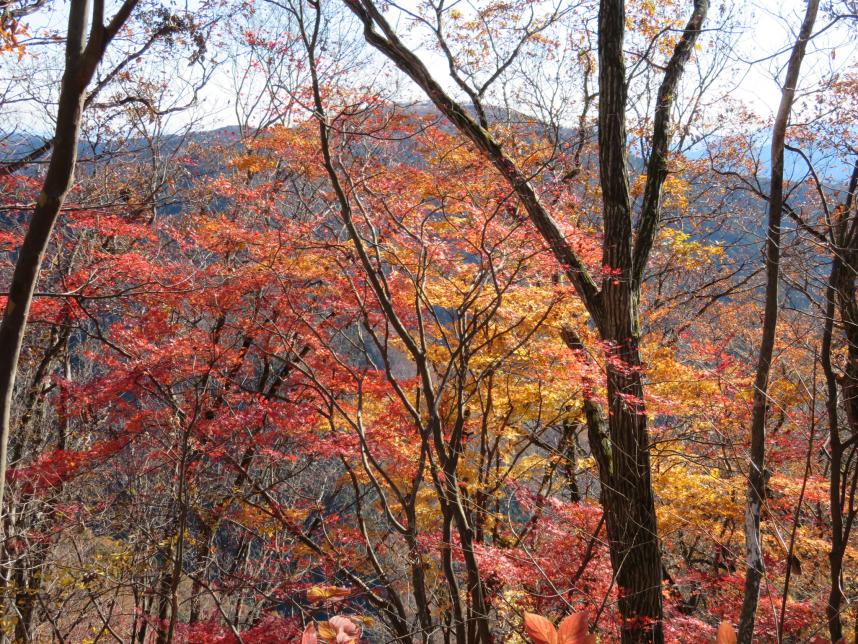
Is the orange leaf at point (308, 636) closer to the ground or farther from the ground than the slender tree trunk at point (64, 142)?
closer to the ground

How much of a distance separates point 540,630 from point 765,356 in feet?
9.93

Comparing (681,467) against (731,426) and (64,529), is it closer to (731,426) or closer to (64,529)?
(731,426)

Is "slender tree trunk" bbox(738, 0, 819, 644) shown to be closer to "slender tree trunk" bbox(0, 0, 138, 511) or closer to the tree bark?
the tree bark

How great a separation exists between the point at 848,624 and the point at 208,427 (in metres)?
7.65

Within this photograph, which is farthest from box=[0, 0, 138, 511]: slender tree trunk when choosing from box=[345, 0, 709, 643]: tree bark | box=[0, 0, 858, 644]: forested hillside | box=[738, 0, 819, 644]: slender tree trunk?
box=[738, 0, 819, 644]: slender tree trunk

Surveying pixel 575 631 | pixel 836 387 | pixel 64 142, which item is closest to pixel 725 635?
pixel 575 631

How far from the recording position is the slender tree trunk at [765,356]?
3041mm

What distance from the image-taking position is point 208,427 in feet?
22.9

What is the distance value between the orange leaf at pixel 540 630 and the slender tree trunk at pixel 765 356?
76.0 inches

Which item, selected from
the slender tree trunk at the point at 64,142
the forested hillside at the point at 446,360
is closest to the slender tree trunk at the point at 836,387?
the forested hillside at the point at 446,360

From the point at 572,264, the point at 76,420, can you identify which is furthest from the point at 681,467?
the point at 76,420

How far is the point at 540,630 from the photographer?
1.26 metres

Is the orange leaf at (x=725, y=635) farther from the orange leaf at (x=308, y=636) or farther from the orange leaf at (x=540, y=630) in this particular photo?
the orange leaf at (x=308, y=636)

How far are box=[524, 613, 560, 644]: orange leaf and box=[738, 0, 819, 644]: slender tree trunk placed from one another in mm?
1930
